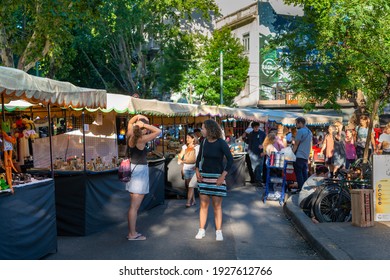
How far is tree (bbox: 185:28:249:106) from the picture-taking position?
40.8 metres

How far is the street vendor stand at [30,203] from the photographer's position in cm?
557

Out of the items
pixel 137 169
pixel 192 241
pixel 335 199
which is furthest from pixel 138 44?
pixel 192 241

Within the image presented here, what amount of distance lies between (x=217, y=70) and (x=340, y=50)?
29.9 meters

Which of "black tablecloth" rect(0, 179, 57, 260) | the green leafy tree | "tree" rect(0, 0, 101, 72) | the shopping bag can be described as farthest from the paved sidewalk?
the green leafy tree

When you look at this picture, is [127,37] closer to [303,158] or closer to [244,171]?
[244,171]

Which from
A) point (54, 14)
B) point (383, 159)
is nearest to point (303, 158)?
point (383, 159)

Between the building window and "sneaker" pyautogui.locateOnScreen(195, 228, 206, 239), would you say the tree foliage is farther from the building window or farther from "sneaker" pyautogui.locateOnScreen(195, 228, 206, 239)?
"sneaker" pyautogui.locateOnScreen(195, 228, 206, 239)

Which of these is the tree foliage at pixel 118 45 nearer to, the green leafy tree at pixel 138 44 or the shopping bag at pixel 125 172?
the green leafy tree at pixel 138 44

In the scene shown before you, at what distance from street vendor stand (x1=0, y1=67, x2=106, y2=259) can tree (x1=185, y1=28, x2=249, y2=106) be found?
3409cm

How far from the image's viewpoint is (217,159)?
23.3 feet

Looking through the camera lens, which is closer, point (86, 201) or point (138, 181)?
point (138, 181)

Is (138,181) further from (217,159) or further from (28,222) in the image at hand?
(28,222)

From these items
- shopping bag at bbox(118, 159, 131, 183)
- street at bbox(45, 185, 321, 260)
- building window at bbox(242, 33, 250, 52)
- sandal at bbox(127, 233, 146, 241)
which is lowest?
street at bbox(45, 185, 321, 260)

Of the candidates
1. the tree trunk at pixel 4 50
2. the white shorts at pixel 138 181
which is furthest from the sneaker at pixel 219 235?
the tree trunk at pixel 4 50
